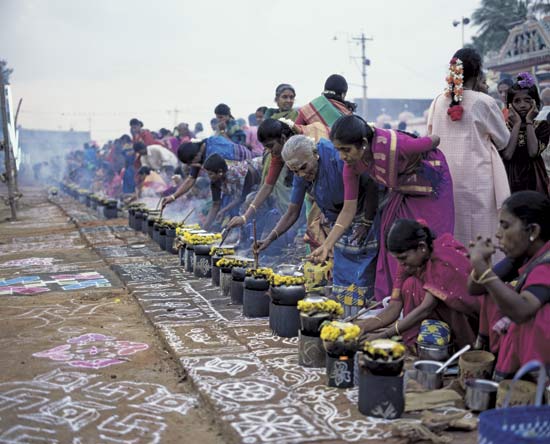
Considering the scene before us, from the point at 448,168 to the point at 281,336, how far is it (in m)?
1.70

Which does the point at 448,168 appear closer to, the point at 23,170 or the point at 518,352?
the point at 518,352

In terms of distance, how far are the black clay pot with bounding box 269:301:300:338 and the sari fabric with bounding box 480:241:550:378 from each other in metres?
1.62

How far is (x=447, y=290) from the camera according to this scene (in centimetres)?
388

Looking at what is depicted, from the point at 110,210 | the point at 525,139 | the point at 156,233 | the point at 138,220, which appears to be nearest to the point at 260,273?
the point at 525,139

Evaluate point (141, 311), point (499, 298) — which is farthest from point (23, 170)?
point (499, 298)

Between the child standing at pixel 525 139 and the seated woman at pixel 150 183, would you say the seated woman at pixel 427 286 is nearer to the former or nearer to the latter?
the child standing at pixel 525 139

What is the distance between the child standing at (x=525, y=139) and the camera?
536 cm

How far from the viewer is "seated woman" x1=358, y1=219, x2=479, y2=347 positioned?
12.8 feet

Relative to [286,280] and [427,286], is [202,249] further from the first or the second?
[427,286]

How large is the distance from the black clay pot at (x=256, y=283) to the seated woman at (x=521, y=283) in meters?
2.16

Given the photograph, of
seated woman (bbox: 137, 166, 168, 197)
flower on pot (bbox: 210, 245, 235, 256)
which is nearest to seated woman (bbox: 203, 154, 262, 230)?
flower on pot (bbox: 210, 245, 235, 256)

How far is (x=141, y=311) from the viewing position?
231 inches

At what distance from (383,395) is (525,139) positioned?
306 centimetres

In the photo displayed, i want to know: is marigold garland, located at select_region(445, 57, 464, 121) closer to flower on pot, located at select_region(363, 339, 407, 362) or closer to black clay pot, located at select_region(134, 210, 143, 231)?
flower on pot, located at select_region(363, 339, 407, 362)
